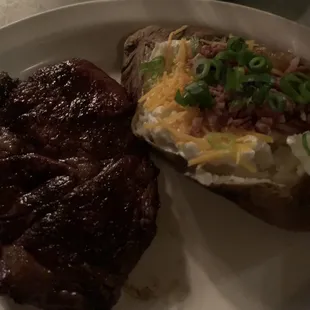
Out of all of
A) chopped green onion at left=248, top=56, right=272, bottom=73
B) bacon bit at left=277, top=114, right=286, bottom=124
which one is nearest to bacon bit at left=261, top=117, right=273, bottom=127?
bacon bit at left=277, top=114, right=286, bottom=124

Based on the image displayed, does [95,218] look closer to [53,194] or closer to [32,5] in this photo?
[53,194]

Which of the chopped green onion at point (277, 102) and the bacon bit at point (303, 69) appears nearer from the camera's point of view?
the chopped green onion at point (277, 102)

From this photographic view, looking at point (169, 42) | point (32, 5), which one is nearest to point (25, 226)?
point (169, 42)

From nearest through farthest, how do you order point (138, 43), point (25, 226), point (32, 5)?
point (25, 226)
point (138, 43)
point (32, 5)

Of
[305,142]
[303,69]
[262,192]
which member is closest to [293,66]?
[303,69]

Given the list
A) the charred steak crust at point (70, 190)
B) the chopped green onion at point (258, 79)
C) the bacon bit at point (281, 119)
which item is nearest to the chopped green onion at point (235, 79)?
the chopped green onion at point (258, 79)

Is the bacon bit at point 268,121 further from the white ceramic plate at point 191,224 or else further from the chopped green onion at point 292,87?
the white ceramic plate at point 191,224
